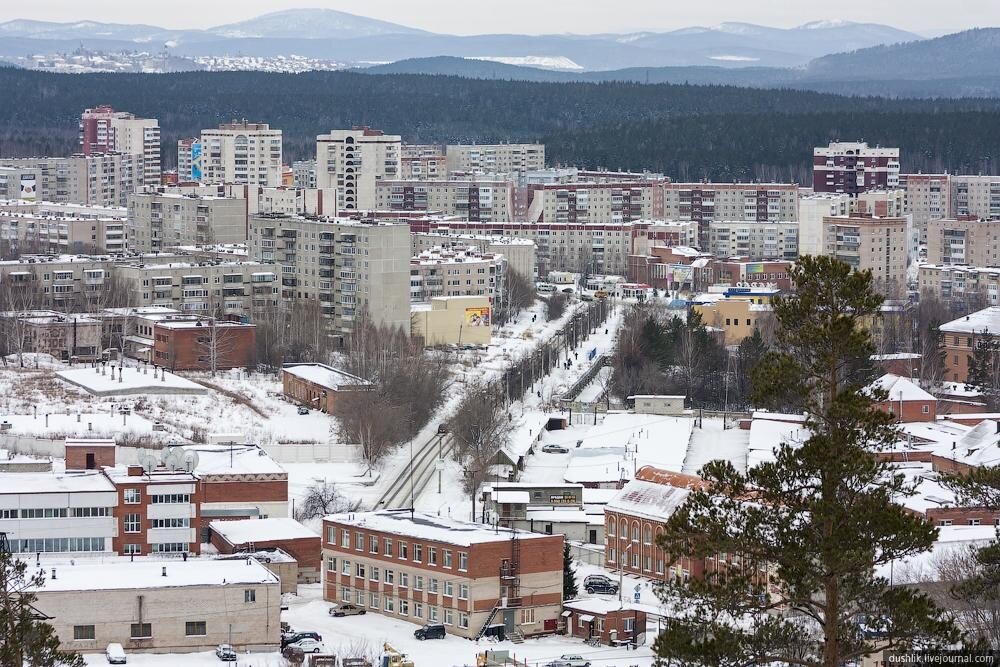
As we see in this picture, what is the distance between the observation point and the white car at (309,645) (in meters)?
18.3

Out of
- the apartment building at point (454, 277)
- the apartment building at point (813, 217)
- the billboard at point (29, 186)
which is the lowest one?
the apartment building at point (454, 277)

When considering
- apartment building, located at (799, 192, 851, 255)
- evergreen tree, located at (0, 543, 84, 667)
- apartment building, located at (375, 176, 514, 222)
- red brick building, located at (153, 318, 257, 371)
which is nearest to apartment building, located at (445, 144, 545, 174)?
apartment building, located at (375, 176, 514, 222)

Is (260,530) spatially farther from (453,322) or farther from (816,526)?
(453,322)

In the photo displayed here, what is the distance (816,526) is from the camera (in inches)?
414

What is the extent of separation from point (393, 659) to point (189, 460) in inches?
201

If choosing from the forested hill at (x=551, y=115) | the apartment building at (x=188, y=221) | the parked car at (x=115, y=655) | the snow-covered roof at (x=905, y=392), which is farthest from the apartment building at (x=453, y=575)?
the forested hill at (x=551, y=115)

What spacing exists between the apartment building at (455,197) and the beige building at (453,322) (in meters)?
24.9

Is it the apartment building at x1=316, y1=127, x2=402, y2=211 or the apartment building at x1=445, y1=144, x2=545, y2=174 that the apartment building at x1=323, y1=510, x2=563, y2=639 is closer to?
the apartment building at x1=316, y1=127, x2=402, y2=211

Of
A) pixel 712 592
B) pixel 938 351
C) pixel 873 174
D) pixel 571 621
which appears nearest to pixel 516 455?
pixel 571 621

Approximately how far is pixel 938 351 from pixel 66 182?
37716 mm

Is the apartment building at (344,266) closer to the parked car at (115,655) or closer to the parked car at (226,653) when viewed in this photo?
the parked car at (226,653)

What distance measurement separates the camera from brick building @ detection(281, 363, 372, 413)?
99.8ft

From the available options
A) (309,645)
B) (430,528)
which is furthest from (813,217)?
(309,645)

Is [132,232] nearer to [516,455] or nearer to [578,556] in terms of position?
[516,455]
